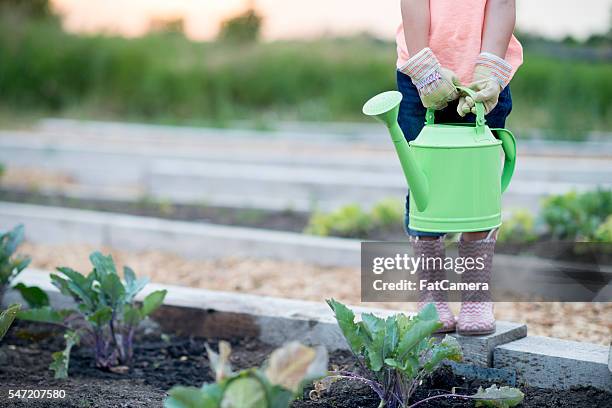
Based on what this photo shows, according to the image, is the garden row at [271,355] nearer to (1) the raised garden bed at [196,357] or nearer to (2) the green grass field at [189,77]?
(1) the raised garden bed at [196,357]

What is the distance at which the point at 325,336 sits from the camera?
104 inches

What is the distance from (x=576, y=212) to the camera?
3926 mm

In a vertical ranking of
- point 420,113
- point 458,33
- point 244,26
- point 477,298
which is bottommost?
point 477,298

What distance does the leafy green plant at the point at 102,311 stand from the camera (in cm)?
245

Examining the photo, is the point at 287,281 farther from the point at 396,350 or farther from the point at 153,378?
the point at 396,350

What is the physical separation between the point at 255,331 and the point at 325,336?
11.5 inches

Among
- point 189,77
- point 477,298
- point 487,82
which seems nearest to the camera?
point 487,82

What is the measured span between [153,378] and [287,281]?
1.27 metres

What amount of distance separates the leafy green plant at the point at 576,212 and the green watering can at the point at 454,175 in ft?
6.42

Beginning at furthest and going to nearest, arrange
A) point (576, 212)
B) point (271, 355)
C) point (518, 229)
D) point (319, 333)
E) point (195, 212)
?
point (195, 212) < point (518, 229) < point (576, 212) < point (319, 333) < point (271, 355)

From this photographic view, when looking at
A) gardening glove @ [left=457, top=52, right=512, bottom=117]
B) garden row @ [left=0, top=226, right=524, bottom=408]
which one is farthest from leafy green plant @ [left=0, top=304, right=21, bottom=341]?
gardening glove @ [left=457, top=52, right=512, bottom=117]

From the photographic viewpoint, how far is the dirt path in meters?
3.06

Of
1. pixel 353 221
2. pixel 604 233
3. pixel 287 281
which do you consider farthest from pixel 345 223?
pixel 604 233

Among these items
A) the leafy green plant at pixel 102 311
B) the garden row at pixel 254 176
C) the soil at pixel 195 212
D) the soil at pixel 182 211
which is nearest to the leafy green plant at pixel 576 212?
the garden row at pixel 254 176
